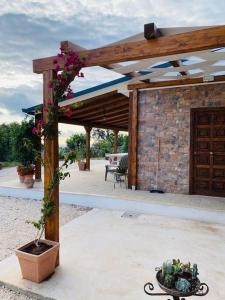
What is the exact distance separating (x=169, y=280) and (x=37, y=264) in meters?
1.41

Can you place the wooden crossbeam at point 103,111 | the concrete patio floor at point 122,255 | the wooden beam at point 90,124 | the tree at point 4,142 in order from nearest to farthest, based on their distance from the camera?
1. the concrete patio floor at point 122,255
2. the wooden crossbeam at point 103,111
3. the wooden beam at point 90,124
4. the tree at point 4,142

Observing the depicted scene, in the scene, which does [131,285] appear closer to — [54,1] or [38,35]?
[54,1]

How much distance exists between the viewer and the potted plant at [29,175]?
23.4 ft

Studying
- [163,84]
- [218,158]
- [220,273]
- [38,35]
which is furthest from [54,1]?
[220,273]

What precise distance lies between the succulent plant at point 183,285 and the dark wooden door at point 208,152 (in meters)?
4.75

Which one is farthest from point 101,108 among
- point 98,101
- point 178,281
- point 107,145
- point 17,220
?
point 107,145

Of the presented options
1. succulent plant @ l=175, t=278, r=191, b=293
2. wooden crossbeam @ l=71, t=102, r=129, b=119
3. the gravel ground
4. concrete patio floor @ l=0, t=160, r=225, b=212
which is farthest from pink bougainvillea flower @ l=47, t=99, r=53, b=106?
wooden crossbeam @ l=71, t=102, r=129, b=119

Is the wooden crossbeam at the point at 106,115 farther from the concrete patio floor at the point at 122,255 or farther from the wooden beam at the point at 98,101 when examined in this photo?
the concrete patio floor at the point at 122,255

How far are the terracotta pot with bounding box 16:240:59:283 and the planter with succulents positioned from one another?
1228mm

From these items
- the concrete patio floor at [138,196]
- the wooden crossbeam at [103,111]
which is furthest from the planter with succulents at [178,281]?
the wooden crossbeam at [103,111]

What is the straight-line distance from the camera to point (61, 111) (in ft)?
9.93

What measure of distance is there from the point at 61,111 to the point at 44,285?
74.0 inches

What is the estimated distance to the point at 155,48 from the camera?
267 cm

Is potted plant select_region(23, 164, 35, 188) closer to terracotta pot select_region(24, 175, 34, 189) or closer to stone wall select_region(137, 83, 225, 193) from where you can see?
terracotta pot select_region(24, 175, 34, 189)
